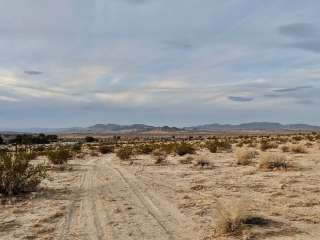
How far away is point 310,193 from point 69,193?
811 cm

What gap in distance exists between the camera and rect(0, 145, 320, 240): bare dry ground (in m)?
11.2

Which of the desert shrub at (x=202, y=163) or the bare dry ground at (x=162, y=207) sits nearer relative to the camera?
the bare dry ground at (x=162, y=207)

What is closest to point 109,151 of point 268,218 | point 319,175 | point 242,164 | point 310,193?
point 242,164

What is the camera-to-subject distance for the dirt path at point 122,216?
434 inches

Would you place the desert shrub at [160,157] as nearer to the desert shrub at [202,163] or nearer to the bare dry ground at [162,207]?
the desert shrub at [202,163]

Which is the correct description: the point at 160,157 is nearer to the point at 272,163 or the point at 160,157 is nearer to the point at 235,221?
the point at 272,163

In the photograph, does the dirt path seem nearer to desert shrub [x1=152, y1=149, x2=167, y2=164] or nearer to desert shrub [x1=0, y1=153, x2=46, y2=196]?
desert shrub [x1=0, y1=153, x2=46, y2=196]

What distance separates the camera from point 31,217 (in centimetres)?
1339

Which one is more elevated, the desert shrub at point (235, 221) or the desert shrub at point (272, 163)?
the desert shrub at point (272, 163)

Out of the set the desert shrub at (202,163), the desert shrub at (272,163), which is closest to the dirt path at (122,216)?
the desert shrub at (272,163)

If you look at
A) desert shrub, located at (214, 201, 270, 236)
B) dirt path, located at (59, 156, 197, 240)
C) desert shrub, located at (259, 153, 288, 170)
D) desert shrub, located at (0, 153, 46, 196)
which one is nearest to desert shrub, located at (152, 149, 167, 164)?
desert shrub, located at (259, 153, 288, 170)

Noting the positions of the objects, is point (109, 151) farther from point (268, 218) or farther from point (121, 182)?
point (268, 218)

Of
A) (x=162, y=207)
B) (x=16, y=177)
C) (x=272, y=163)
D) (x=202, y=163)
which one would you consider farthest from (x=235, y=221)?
(x=202, y=163)

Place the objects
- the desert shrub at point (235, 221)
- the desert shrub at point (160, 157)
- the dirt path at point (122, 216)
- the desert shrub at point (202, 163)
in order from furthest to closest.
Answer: the desert shrub at point (160, 157)
the desert shrub at point (202, 163)
the dirt path at point (122, 216)
the desert shrub at point (235, 221)
